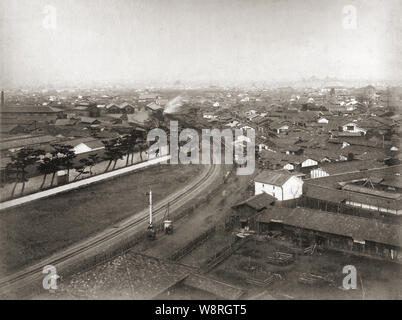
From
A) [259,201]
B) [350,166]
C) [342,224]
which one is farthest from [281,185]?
[350,166]

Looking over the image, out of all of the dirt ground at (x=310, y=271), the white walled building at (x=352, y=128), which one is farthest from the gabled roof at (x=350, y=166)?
the white walled building at (x=352, y=128)

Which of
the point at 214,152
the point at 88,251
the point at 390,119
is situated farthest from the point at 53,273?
the point at 390,119

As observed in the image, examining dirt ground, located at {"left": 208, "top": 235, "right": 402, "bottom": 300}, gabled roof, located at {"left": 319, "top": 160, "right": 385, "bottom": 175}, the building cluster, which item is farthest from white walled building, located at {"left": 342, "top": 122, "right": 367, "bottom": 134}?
dirt ground, located at {"left": 208, "top": 235, "right": 402, "bottom": 300}

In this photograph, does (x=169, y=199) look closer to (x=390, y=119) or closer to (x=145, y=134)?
(x=145, y=134)

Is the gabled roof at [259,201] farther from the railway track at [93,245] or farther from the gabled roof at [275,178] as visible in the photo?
the railway track at [93,245]

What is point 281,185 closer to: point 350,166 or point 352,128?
point 350,166

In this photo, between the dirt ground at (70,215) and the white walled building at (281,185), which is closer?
the dirt ground at (70,215)
